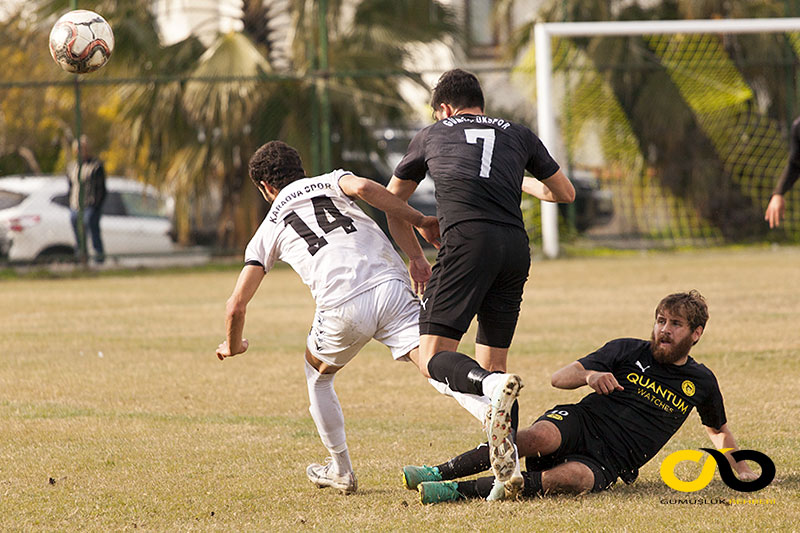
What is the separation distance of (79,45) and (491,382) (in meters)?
6.37

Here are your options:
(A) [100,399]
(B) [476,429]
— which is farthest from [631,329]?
(A) [100,399]

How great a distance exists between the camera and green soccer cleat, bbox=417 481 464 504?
4.48 meters

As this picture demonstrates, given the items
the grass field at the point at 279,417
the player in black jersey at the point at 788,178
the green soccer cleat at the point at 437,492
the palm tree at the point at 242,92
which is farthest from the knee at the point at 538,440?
the palm tree at the point at 242,92

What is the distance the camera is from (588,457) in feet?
15.4

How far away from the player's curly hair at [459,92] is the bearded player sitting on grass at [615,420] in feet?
4.16

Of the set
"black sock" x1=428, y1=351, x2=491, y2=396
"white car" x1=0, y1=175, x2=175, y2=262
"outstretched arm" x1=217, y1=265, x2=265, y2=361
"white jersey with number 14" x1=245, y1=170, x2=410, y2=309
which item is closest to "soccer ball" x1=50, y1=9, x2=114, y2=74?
"white jersey with number 14" x1=245, y1=170, x2=410, y2=309

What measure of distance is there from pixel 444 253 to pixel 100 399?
3480 mm

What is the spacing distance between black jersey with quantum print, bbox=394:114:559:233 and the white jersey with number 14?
340 millimetres

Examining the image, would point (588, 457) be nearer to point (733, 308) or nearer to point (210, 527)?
point (210, 527)

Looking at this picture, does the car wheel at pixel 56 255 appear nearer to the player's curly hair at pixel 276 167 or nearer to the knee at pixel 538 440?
the player's curly hair at pixel 276 167

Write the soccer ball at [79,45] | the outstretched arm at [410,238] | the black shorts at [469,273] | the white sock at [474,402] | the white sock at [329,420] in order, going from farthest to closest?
the soccer ball at [79,45]
the outstretched arm at [410,238]
the white sock at [329,420]
the black shorts at [469,273]
the white sock at [474,402]

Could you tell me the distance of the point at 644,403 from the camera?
15.7ft

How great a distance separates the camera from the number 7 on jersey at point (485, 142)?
15.5 ft

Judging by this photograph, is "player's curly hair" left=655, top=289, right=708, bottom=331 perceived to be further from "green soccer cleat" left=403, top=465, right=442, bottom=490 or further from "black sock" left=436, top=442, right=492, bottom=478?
"green soccer cleat" left=403, top=465, right=442, bottom=490
